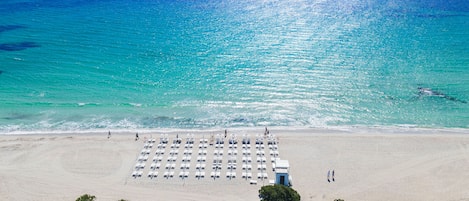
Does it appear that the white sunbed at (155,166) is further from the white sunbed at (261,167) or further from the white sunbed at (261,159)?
the white sunbed at (261,159)

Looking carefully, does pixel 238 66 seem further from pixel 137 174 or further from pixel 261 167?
pixel 137 174

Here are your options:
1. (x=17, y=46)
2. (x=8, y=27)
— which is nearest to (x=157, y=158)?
(x=17, y=46)

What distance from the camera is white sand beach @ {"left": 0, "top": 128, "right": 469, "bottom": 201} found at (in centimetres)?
4175

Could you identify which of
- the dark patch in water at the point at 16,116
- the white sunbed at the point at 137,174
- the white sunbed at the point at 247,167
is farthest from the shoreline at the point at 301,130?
the white sunbed at the point at 137,174

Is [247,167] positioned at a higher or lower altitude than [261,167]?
lower

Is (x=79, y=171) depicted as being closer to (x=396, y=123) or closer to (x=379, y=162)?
(x=379, y=162)

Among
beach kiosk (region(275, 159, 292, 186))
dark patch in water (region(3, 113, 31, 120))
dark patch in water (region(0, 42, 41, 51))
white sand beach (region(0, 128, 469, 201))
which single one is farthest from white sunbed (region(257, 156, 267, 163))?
dark patch in water (region(0, 42, 41, 51))

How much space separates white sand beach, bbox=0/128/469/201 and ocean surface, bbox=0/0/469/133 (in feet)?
15.6

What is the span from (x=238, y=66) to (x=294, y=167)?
32.8 meters

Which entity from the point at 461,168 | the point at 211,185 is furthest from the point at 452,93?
the point at 211,185

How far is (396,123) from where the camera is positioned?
188 ft

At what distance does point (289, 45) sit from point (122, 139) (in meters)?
42.4

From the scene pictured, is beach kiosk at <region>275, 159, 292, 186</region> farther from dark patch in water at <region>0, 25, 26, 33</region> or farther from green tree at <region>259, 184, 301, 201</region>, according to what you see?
dark patch in water at <region>0, 25, 26, 33</region>

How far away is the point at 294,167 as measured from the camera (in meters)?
46.1
